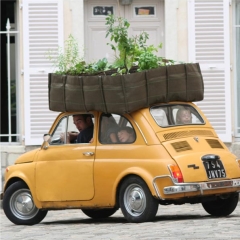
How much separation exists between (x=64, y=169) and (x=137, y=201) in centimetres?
123

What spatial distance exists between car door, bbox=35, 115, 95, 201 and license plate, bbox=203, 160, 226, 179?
144 cm

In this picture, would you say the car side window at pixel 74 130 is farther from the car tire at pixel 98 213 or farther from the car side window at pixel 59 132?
the car tire at pixel 98 213

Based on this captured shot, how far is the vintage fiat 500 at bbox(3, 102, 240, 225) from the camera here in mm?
13938

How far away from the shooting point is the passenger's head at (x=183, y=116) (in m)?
14.8

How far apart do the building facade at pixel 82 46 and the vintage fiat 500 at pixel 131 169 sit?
5059mm

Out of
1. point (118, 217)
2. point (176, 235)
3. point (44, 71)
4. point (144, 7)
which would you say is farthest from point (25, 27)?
point (176, 235)

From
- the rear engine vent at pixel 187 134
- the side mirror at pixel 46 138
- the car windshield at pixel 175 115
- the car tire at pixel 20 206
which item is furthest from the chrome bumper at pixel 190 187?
the car tire at pixel 20 206

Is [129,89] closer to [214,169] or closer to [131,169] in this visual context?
[131,169]

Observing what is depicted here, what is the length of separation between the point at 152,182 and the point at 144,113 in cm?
97

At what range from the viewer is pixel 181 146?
559 inches

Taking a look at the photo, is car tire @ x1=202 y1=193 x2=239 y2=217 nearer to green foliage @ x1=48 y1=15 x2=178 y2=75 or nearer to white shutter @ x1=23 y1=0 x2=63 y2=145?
green foliage @ x1=48 y1=15 x2=178 y2=75

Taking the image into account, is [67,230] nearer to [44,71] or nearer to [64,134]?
[64,134]

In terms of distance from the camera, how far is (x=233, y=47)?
20891mm

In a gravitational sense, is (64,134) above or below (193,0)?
below
